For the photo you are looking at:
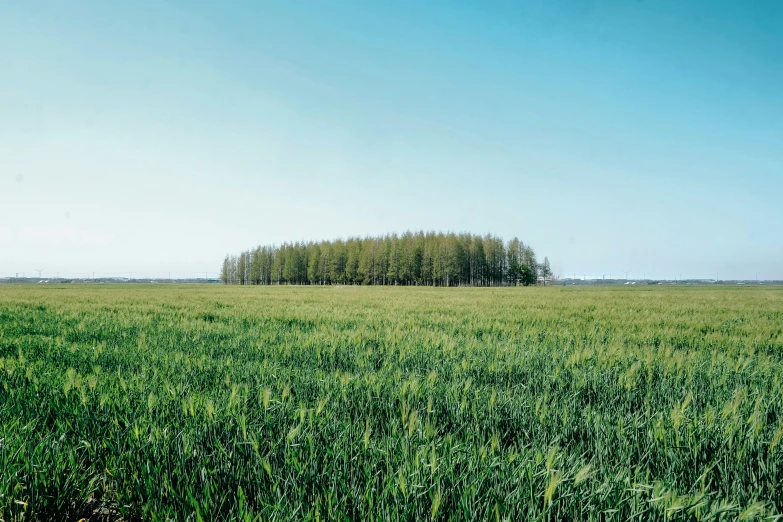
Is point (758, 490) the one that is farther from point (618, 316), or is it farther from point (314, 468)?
point (618, 316)

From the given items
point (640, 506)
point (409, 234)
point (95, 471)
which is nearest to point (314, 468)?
point (95, 471)

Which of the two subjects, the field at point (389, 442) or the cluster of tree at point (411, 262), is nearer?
the field at point (389, 442)

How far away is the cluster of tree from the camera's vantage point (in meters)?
112

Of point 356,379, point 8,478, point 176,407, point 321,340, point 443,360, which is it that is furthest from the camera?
point 321,340

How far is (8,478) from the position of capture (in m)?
A: 2.11

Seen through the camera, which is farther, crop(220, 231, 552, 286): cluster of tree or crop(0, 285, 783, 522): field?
crop(220, 231, 552, 286): cluster of tree

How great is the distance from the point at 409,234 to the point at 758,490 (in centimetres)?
12455

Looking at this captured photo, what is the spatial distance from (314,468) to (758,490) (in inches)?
98.0

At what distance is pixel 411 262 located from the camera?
11269cm

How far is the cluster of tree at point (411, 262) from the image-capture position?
112 metres

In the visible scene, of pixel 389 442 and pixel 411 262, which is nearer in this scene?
pixel 389 442

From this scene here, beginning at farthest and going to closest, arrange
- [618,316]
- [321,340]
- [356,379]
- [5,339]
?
1. [618,316]
2. [5,339]
3. [321,340]
4. [356,379]

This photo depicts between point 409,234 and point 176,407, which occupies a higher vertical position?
point 409,234

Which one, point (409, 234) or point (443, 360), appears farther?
point (409, 234)
